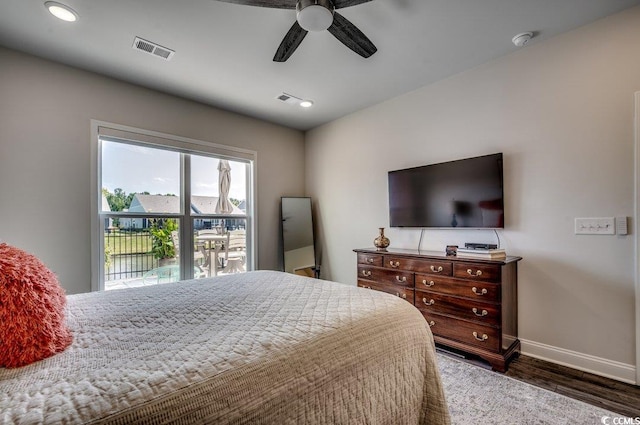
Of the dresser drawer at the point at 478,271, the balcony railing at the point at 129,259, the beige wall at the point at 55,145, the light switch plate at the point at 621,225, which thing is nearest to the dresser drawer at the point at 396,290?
the dresser drawer at the point at 478,271

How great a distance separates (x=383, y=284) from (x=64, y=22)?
11.7 feet

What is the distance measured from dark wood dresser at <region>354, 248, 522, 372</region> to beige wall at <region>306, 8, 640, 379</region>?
0.31 m

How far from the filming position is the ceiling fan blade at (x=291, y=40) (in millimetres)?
1974

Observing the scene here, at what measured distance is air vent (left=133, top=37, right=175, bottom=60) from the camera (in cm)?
243

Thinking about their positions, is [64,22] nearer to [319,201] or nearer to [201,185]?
[201,185]

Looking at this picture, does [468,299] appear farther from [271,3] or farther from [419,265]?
[271,3]

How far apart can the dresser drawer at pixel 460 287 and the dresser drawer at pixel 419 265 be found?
2.2 inches

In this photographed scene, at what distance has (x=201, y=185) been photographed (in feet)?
12.4

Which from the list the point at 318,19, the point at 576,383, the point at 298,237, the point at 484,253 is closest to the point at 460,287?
the point at 484,253

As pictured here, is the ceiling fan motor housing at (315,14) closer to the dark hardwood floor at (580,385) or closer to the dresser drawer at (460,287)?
the dresser drawer at (460,287)

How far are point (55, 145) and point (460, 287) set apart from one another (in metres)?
3.94

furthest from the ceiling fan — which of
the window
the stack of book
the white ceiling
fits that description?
the window

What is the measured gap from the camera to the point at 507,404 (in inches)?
73.0

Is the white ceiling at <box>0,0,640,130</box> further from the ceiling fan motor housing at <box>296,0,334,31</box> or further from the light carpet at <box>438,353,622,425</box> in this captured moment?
the light carpet at <box>438,353,622,425</box>
